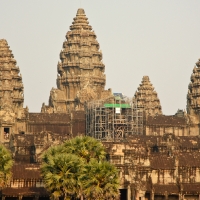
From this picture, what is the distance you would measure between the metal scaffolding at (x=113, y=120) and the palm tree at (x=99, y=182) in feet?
223

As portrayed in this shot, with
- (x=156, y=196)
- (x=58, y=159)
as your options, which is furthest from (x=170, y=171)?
(x=58, y=159)

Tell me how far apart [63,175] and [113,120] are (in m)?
70.3

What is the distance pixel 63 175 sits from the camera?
122562 mm

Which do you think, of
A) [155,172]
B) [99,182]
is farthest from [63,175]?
[155,172]

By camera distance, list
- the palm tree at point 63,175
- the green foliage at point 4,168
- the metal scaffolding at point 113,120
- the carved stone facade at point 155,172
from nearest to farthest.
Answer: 1. the palm tree at point 63,175
2. the green foliage at point 4,168
3. the carved stone facade at point 155,172
4. the metal scaffolding at point 113,120

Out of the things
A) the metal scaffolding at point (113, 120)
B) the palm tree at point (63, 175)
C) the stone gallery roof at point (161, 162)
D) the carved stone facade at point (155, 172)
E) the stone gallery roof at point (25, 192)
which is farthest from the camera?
the metal scaffolding at point (113, 120)

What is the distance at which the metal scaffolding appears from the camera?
7584 inches

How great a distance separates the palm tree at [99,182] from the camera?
121m

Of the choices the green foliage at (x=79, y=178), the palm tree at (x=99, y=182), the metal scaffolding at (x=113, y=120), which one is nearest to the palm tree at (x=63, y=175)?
the green foliage at (x=79, y=178)

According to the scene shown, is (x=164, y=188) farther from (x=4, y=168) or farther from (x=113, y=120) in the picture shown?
(x=113, y=120)

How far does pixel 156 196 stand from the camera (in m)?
149

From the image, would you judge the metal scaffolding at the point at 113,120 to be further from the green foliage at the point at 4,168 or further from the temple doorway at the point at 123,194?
the green foliage at the point at 4,168

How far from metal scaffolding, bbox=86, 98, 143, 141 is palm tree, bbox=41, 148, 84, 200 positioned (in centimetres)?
6649

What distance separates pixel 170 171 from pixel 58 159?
32.5 metres
